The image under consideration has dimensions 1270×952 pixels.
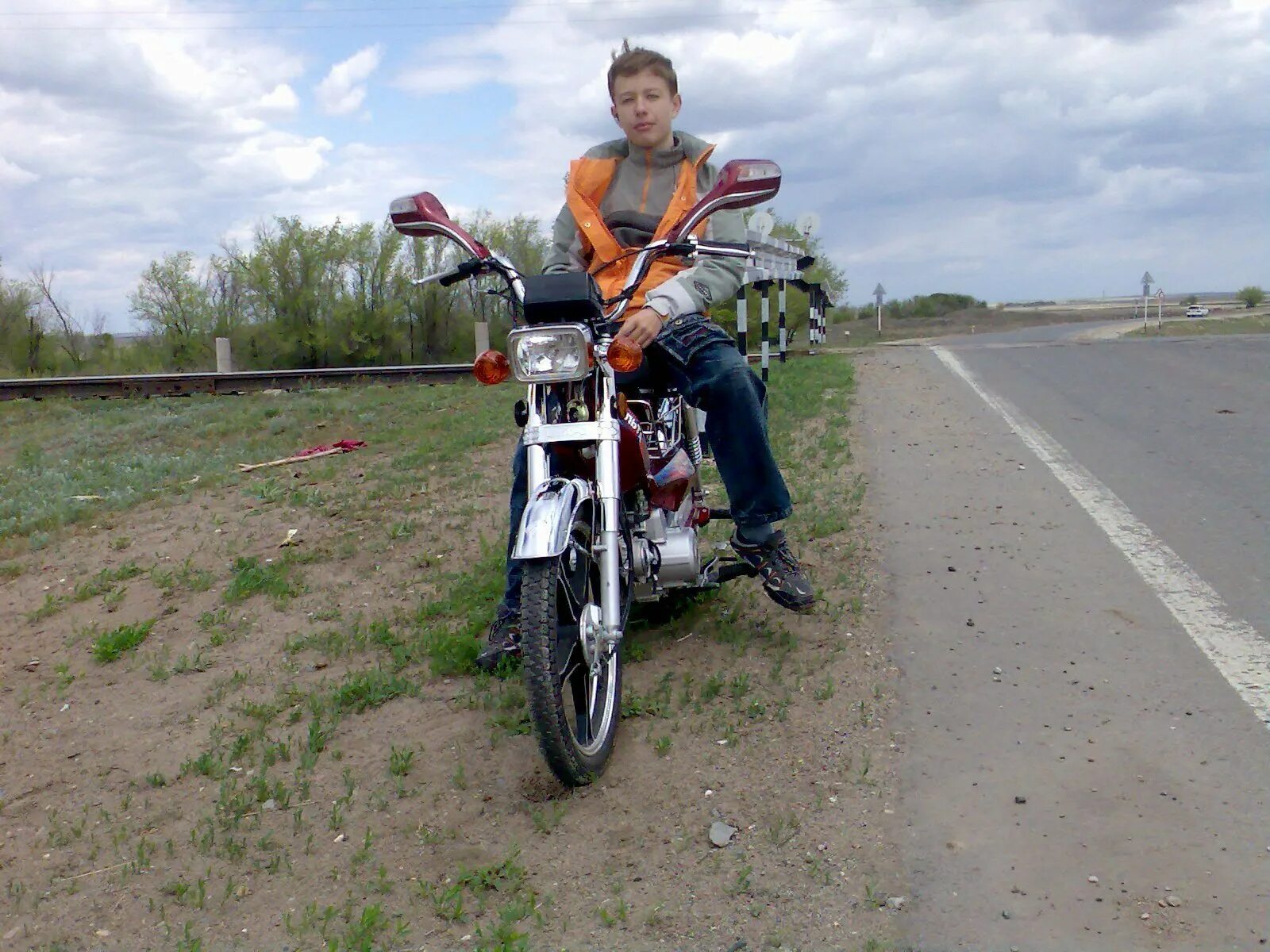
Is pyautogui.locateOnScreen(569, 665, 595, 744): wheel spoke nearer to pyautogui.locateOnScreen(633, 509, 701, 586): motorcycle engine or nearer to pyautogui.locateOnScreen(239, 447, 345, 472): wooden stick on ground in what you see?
pyautogui.locateOnScreen(633, 509, 701, 586): motorcycle engine

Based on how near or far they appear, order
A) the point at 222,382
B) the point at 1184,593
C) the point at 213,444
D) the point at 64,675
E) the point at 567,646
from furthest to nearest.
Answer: the point at 222,382, the point at 213,444, the point at 64,675, the point at 1184,593, the point at 567,646

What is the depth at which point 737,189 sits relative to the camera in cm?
366

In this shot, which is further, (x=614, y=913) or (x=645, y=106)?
(x=645, y=106)

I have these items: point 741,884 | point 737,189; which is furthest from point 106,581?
point 741,884

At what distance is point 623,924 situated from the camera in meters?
2.81

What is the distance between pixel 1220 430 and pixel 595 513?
22.1ft

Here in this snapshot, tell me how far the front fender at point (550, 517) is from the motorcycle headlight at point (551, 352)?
0.33 m

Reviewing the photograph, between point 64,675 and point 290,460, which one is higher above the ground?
point 290,460

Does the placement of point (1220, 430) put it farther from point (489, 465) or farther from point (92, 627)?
point (92, 627)

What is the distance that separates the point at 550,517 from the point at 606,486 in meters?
0.33

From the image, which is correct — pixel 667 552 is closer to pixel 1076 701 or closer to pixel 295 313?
pixel 1076 701

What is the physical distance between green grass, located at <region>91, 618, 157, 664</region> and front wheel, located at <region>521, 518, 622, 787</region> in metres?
2.46

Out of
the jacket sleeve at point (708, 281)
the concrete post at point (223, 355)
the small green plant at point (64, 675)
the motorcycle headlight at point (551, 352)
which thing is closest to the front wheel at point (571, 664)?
the motorcycle headlight at point (551, 352)

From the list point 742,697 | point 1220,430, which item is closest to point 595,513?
point 742,697
